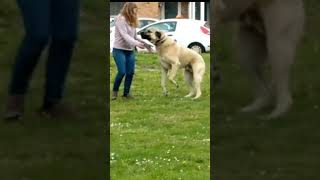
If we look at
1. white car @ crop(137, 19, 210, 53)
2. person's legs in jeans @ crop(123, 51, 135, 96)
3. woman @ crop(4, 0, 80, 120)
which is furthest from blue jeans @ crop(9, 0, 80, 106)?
white car @ crop(137, 19, 210, 53)

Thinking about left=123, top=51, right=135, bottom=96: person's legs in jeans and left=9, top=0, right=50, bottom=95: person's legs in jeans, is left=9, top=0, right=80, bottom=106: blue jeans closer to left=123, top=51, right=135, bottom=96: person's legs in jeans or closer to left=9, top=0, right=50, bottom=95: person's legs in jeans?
left=9, top=0, right=50, bottom=95: person's legs in jeans

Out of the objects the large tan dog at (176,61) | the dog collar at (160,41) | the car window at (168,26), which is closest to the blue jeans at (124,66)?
the large tan dog at (176,61)

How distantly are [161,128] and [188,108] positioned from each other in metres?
2.17

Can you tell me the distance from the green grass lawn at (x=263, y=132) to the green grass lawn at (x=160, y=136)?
2.33 meters

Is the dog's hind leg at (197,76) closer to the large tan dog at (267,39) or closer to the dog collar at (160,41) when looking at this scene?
the dog collar at (160,41)

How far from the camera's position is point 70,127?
2521mm

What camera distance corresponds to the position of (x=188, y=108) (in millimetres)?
9977

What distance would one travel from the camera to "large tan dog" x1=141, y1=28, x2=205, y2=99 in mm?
11570

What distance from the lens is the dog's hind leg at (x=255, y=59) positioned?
2.54 metres

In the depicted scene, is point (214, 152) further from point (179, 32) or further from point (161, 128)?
point (179, 32)

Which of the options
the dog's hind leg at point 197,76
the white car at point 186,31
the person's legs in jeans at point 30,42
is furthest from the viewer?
the white car at point 186,31

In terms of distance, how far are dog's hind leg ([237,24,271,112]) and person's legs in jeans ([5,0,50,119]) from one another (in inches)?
26.1

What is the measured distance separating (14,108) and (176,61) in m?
9.37

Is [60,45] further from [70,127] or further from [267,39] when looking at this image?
[267,39]
